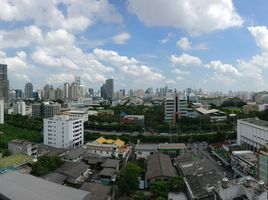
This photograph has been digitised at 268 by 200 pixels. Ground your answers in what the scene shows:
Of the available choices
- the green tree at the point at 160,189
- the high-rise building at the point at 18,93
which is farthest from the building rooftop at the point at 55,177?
the high-rise building at the point at 18,93

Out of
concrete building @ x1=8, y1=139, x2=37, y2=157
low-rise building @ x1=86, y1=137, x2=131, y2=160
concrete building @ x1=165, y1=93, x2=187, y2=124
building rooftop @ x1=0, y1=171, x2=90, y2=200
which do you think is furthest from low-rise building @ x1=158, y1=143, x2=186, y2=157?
concrete building @ x1=165, y1=93, x2=187, y2=124

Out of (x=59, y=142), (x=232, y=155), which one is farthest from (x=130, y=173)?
(x=59, y=142)

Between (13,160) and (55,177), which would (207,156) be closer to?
(55,177)

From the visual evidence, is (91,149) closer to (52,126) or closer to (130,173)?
(52,126)

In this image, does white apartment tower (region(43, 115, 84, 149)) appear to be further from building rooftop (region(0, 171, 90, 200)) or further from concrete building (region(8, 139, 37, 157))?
building rooftop (region(0, 171, 90, 200))

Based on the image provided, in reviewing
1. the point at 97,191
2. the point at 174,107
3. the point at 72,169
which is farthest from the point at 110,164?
the point at 174,107
